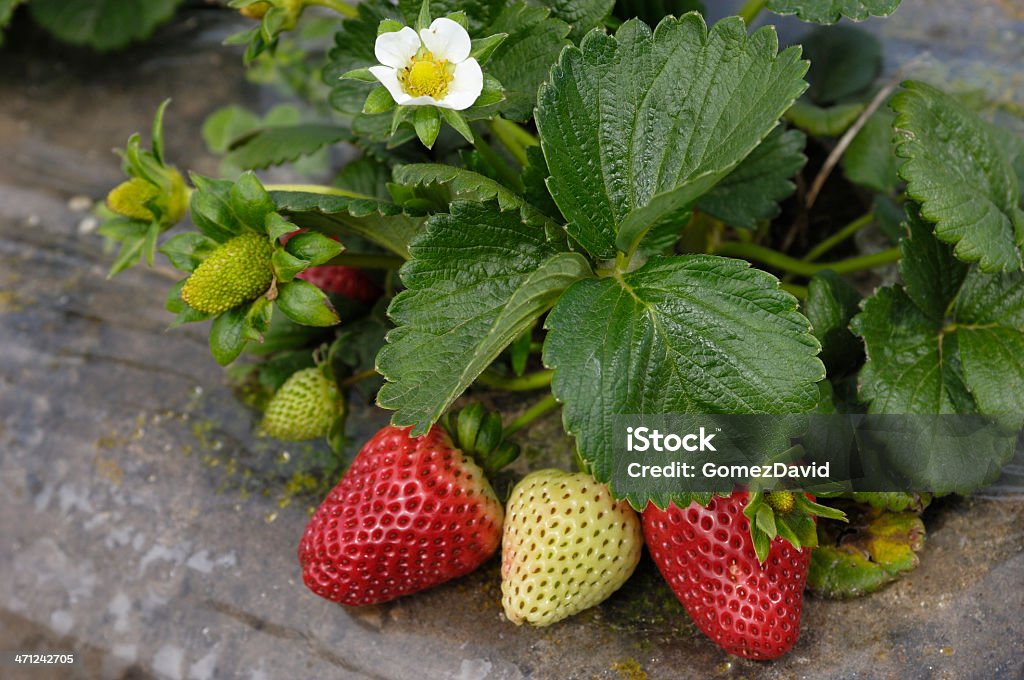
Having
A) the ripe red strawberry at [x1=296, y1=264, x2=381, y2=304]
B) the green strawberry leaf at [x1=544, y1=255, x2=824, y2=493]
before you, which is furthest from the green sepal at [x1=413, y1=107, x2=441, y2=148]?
the ripe red strawberry at [x1=296, y1=264, x2=381, y2=304]

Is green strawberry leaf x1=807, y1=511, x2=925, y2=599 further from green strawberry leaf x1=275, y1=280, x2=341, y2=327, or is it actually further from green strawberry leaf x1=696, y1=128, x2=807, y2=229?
green strawberry leaf x1=275, y1=280, x2=341, y2=327

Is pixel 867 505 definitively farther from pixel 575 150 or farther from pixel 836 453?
pixel 575 150

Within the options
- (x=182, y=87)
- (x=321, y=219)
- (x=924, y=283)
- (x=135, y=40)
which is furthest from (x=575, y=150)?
(x=135, y=40)

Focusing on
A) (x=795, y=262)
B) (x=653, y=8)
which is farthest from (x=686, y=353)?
(x=653, y=8)

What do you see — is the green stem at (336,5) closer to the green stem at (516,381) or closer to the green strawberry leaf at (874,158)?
the green stem at (516,381)

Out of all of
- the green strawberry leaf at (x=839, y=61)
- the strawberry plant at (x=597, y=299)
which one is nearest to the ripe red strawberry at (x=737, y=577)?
the strawberry plant at (x=597, y=299)

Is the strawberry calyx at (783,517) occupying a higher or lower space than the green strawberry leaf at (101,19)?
higher
